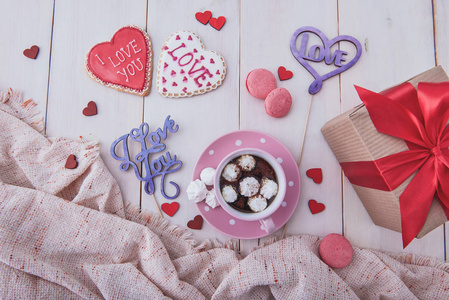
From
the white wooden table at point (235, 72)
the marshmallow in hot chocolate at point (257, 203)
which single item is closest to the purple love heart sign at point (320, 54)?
the white wooden table at point (235, 72)

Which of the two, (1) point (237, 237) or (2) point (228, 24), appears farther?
(2) point (228, 24)

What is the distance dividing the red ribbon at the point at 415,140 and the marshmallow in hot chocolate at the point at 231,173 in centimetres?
31

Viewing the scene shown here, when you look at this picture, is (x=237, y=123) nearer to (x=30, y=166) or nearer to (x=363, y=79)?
(x=363, y=79)

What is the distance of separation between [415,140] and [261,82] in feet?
1.35

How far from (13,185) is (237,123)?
0.66 metres

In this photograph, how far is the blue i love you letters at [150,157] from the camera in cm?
90

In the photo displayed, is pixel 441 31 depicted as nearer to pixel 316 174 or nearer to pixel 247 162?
pixel 316 174

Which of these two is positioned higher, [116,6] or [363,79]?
[116,6]

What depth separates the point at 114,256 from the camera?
0.85 meters

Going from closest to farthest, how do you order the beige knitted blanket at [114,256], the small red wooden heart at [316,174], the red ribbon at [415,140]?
the red ribbon at [415,140], the beige knitted blanket at [114,256], the small red wooden heart at [316,174]

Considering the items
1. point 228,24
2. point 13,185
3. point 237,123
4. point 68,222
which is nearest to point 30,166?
point 13,185

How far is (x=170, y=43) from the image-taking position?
92 centimetres

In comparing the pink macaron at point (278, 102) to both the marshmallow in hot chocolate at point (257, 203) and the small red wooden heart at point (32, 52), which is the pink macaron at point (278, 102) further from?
the small red wooden heart at point (32, 52)

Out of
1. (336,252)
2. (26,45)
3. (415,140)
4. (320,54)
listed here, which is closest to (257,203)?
(336,252)
